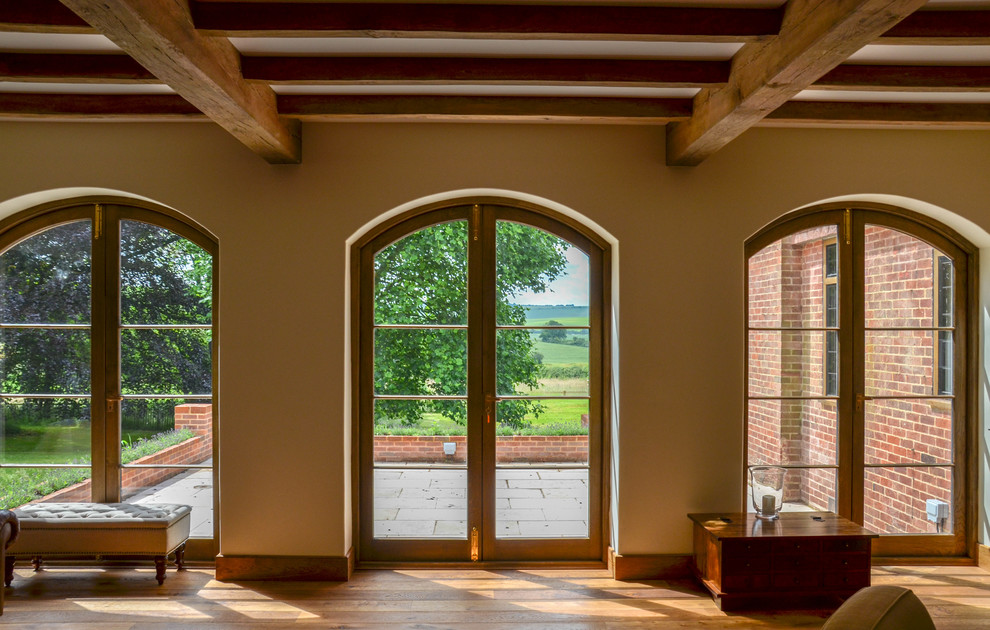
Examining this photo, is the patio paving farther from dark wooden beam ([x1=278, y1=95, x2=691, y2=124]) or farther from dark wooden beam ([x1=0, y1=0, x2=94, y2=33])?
dark wooden beam ([x1=0, y1=0, x2=94, y2=33])

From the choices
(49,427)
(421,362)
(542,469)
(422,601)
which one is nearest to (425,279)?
(421,362)

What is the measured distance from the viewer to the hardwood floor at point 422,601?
3414 millimetres

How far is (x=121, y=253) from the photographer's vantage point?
13.9ft

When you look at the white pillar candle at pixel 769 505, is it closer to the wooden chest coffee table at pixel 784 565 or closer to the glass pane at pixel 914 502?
the wooden chest coffee table at pixel 784 565

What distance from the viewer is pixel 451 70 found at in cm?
309

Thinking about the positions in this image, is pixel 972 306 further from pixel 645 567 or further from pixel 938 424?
pixel 645 567

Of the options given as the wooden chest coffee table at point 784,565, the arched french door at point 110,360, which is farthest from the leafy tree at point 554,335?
the arched french door at point 110,360

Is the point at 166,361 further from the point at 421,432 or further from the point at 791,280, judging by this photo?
the point at 791,280

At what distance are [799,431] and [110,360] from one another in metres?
4.67

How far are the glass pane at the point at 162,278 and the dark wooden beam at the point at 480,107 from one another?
1344 millimetres

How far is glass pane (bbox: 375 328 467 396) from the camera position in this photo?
4305 millimetres

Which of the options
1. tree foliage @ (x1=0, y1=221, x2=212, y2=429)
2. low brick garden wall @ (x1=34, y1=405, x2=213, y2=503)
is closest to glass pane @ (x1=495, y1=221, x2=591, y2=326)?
tree foliage @ (x1=0, y1=221, x2=212, y2=429)

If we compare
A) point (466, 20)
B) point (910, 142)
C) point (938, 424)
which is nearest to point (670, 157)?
point (910, 142)

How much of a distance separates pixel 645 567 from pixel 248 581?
8.21 feet
